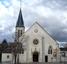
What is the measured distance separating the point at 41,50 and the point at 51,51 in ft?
11.8

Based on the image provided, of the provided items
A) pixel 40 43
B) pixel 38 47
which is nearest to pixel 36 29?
pixel 40 43

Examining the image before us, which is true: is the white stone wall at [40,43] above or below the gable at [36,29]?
below

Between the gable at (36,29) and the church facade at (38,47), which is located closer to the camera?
the church facade at (38,47)

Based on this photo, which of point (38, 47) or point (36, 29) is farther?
point (36, 29)

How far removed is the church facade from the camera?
36719mm

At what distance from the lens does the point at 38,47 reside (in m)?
37.5

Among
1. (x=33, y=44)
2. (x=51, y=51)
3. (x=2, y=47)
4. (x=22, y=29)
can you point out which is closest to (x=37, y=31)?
(x=33, y=44)

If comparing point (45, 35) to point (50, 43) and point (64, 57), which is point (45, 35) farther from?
point (64, 57)

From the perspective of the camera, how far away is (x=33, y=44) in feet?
123

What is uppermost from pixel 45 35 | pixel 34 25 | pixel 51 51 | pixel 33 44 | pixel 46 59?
pixel 34 25

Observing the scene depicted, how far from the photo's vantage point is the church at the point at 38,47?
36688 mm

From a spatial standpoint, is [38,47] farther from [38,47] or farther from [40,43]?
[40,43]

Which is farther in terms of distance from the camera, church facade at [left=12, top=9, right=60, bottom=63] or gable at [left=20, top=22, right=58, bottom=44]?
gable at [left=20, top=22, right=58, bottom=44]

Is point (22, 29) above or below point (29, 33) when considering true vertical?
above
